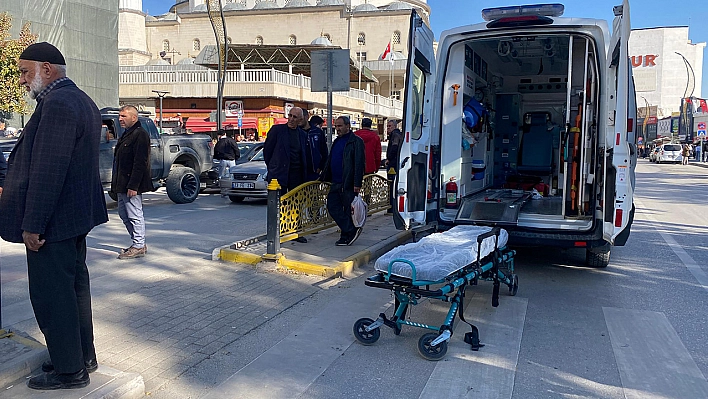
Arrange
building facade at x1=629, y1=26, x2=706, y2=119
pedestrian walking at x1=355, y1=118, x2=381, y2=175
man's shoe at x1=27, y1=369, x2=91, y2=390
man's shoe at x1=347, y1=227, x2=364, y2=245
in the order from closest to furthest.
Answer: man's shoe at x1=27, y1=369, x2=91, y2=390 → man's shoe at x1=347, y1=227, x2=364, y2=245 → pedestrian walking at x1=355, y1=118, x2=381, y2=175 → building facade at x1=629, y1=26, x2=706, y2=119

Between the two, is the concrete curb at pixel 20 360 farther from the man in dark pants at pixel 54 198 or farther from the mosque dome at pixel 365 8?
the mosque dome at pixel 365 8

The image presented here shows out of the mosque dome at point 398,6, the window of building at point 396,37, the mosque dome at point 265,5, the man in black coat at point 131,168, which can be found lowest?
the man in black coat at point 131,168

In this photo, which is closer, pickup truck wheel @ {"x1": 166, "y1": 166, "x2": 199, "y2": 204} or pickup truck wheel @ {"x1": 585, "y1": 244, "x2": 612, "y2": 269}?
pickup truck wheel @ {"x1": 585, "y1": 244, "x2": 612, "y2": 269}

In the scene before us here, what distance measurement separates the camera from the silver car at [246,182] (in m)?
13.0

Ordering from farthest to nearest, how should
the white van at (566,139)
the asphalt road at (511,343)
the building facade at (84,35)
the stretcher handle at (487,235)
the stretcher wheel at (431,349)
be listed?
1. the building facade at (84,35)
2. the white van at (566,139)
3. the stretcher handle at (487,235)
4. the stretcher wheel at (431,349)
5. the asphalt road at (511,343)

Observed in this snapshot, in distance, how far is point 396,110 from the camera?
5519cm

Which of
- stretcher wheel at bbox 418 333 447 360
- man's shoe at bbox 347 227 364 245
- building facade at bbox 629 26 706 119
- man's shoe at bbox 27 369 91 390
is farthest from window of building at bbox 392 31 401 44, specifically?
man's shoe at bbox 27 369 91 390

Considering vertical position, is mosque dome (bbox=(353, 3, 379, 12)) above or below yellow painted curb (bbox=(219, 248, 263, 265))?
above

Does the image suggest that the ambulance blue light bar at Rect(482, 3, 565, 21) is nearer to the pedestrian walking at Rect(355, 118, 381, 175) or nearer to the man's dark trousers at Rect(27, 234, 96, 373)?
the pedestrian walking at Rect(355, 118, 381, 175)

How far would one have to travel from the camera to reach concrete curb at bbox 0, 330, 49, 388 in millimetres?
3584

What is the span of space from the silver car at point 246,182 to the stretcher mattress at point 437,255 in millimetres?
8012

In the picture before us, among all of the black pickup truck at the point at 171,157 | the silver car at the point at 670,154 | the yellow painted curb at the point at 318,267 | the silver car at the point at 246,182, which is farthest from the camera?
the silver car at the point at 670,154

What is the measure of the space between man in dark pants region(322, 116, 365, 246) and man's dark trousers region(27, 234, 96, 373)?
4792 mm

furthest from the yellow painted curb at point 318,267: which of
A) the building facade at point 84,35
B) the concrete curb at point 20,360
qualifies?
the building facade at point 84,35
